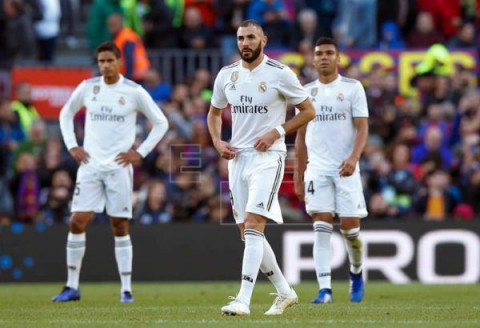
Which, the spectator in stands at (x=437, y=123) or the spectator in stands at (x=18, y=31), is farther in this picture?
the spectator in stands at (x=18, y=31)

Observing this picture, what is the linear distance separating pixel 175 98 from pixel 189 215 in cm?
289

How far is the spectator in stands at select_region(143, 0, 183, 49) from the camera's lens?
24500 mm

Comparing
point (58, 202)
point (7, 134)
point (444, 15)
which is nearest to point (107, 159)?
point (58, 202)

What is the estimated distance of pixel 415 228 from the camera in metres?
19.9

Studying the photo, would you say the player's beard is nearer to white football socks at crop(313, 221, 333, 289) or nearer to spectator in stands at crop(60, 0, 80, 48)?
white football socks at crop(313, 221, 333, 289)

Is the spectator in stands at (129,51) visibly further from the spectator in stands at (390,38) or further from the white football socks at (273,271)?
the white football socks at (273,271)

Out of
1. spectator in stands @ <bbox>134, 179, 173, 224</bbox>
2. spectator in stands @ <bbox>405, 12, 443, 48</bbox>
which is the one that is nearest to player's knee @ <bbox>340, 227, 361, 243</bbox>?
spectator in stands @ <bbox>134, 179, 173, 224</bbox>

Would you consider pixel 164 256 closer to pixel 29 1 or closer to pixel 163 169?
pixel 163 169

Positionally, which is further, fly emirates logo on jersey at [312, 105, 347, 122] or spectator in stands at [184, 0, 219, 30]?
spectator in stands at [184, 0, 219, 30]

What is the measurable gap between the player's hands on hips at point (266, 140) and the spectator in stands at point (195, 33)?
12.2 meters

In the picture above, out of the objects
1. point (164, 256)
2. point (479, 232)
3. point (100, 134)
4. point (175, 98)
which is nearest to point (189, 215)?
point (164, 256)

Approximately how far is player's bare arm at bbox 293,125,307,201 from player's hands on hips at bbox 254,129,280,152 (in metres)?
2.08

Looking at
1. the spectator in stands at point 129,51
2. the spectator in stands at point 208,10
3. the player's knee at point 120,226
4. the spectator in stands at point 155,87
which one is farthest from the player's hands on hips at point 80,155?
the spectator in stands at point 208,10

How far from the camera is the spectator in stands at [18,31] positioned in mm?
23922
